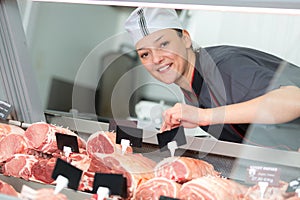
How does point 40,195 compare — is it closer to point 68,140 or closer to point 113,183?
point 113,183

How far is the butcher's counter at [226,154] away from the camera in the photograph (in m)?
1.36

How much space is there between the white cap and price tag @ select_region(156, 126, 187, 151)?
425mm

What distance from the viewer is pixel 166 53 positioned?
1.70m

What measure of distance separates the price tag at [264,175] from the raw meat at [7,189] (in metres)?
0.60

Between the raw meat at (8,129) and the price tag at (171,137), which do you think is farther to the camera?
the raw meat at (8,129)

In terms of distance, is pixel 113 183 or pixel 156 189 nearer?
pixel 113 183

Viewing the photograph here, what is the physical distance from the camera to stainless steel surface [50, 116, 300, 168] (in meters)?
1.37

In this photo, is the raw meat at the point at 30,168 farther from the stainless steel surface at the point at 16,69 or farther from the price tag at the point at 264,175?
the price tag at the point at 264,175

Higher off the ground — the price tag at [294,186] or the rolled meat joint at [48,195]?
the rolled meat joint at [48,195]

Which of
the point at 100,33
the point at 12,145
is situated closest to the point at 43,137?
the point at 12,145

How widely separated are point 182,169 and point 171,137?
13cm

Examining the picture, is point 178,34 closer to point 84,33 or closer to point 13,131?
point 13,131

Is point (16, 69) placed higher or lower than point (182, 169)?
higher

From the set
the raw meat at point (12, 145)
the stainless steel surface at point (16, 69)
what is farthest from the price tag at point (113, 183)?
the stainless steel surface at point (16, 69)
